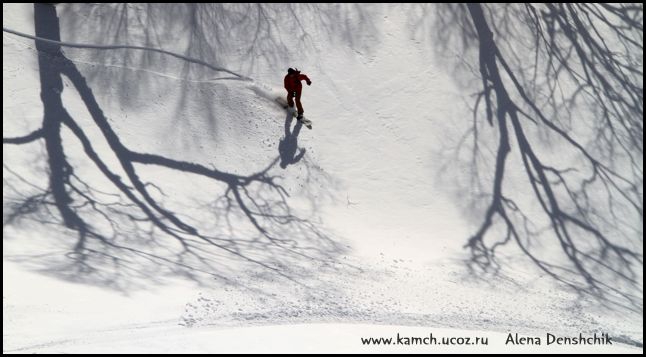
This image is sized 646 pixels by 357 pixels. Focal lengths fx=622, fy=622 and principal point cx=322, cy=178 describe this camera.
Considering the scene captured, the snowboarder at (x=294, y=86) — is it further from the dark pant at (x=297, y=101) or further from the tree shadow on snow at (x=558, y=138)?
the tree shadow on snow at (x=558, y=138)

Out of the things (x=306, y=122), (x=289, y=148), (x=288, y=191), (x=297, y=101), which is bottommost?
(x=288, y=191)

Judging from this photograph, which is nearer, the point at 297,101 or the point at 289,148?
the point at 289,148

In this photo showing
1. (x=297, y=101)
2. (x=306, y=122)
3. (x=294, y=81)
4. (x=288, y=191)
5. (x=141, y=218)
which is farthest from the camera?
(x=306, y=122)

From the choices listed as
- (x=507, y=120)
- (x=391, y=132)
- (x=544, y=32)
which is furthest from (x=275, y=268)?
(x=544, y=32)

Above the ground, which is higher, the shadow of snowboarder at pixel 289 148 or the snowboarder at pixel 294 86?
the snowboarder at pixel 294 86

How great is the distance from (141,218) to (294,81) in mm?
3072

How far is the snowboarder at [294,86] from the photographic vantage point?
900 cm

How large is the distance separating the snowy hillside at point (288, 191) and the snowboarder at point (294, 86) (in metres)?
0.30

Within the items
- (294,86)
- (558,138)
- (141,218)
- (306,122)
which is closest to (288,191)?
(306,122)

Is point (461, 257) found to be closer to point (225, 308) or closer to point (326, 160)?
point (326, 160)

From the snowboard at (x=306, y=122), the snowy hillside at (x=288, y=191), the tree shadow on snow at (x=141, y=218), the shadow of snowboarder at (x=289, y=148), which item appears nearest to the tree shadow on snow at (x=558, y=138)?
the snowy hillside at (x=288, y=191)

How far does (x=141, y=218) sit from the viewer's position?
7258 mm

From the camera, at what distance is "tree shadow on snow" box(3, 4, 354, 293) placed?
20.6 ft

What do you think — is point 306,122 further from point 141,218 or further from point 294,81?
point 141,218
